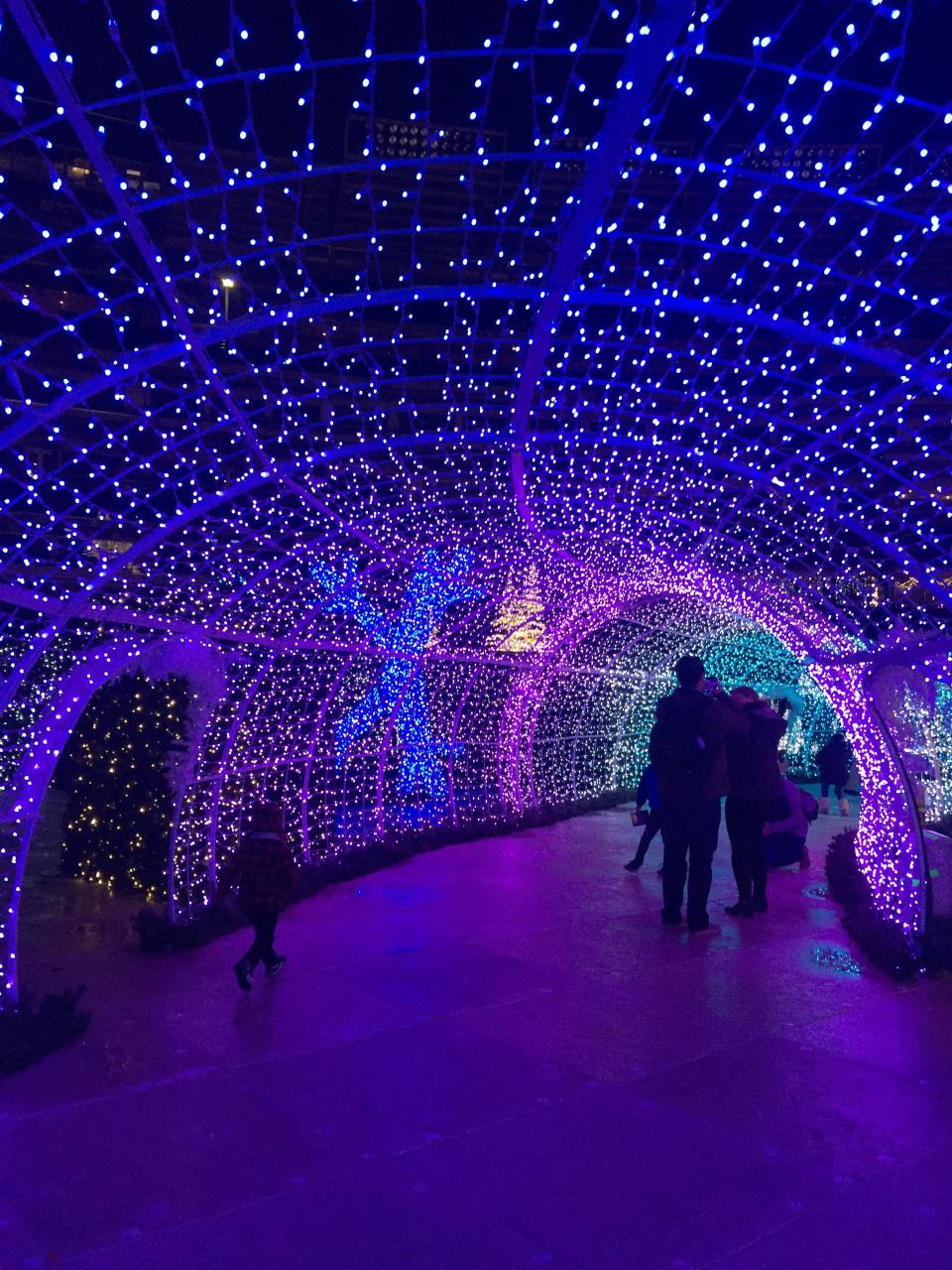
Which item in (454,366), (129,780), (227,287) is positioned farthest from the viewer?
(129,780)

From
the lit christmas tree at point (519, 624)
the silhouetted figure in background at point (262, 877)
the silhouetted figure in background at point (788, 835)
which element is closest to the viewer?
the silhouetted figure in background at point (262, 877)

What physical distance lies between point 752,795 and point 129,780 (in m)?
5.85

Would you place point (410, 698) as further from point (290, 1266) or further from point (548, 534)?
point (290, 1266)

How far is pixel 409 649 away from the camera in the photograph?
12539 millimetres

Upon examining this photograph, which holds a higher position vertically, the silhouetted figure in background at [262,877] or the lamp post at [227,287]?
the lamp post at [227,287]

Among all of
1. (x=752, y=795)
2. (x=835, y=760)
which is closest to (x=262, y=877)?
(x=752, y=795)

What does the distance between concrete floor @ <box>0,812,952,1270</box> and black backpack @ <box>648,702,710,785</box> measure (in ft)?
4.33

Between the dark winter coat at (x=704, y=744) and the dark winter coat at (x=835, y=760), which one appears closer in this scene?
the dark winter coat at (x=704, y=744)

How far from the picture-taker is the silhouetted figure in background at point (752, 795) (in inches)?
343

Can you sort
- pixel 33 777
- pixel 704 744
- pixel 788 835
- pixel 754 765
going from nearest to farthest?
pixel 33 777 → pixel 704 744 → pixel 754 765 → pixel 788 835

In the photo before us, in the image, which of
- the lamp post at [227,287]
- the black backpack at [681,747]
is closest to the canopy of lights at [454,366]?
the lamp post at [227,287]

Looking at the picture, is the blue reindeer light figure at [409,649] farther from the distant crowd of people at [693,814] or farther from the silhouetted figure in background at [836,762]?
the silhouetted figure in background at [836,762]

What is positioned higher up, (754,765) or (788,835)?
(754,765)

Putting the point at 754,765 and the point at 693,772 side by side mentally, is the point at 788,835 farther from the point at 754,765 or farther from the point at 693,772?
the point at 693,772
